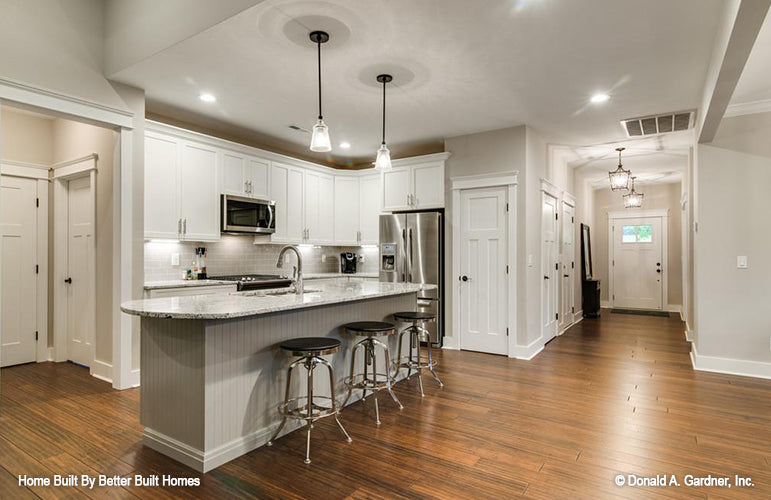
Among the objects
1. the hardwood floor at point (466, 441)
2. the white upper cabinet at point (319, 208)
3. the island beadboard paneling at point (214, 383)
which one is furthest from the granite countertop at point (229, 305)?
the white upper cabinet at point (319, 208)

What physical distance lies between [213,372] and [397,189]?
4.15 metres

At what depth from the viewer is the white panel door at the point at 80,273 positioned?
14.6 feet

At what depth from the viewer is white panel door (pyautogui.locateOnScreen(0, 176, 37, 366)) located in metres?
4.55

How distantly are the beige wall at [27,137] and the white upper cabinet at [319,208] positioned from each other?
10.1ft

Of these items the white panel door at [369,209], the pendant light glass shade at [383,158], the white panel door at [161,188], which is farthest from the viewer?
the white panel door at [369,209]

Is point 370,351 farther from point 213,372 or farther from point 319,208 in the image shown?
point 319,208

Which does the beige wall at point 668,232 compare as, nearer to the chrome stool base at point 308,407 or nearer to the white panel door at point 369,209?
the white panel door at point 369,209

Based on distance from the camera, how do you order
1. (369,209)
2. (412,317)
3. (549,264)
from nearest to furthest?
1. (412,317)
2. (549,264)
3. (369,209)

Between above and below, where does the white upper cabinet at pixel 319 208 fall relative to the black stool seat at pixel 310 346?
above

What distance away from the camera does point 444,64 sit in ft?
11.3

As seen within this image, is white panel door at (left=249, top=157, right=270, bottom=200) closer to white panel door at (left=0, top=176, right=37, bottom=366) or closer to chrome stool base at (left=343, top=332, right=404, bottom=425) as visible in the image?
white panel door at (left=0, top=176, right=37, bottom=366)

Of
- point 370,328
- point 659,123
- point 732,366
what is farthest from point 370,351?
point 659,123

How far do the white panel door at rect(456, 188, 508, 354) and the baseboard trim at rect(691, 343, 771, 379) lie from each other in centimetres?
204

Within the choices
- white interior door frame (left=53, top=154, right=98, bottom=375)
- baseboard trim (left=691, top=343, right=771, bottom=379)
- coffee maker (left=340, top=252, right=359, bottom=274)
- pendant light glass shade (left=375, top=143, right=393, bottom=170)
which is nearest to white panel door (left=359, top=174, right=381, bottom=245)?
coffee maker (left=340, top=252, right=359, bottom=274)
